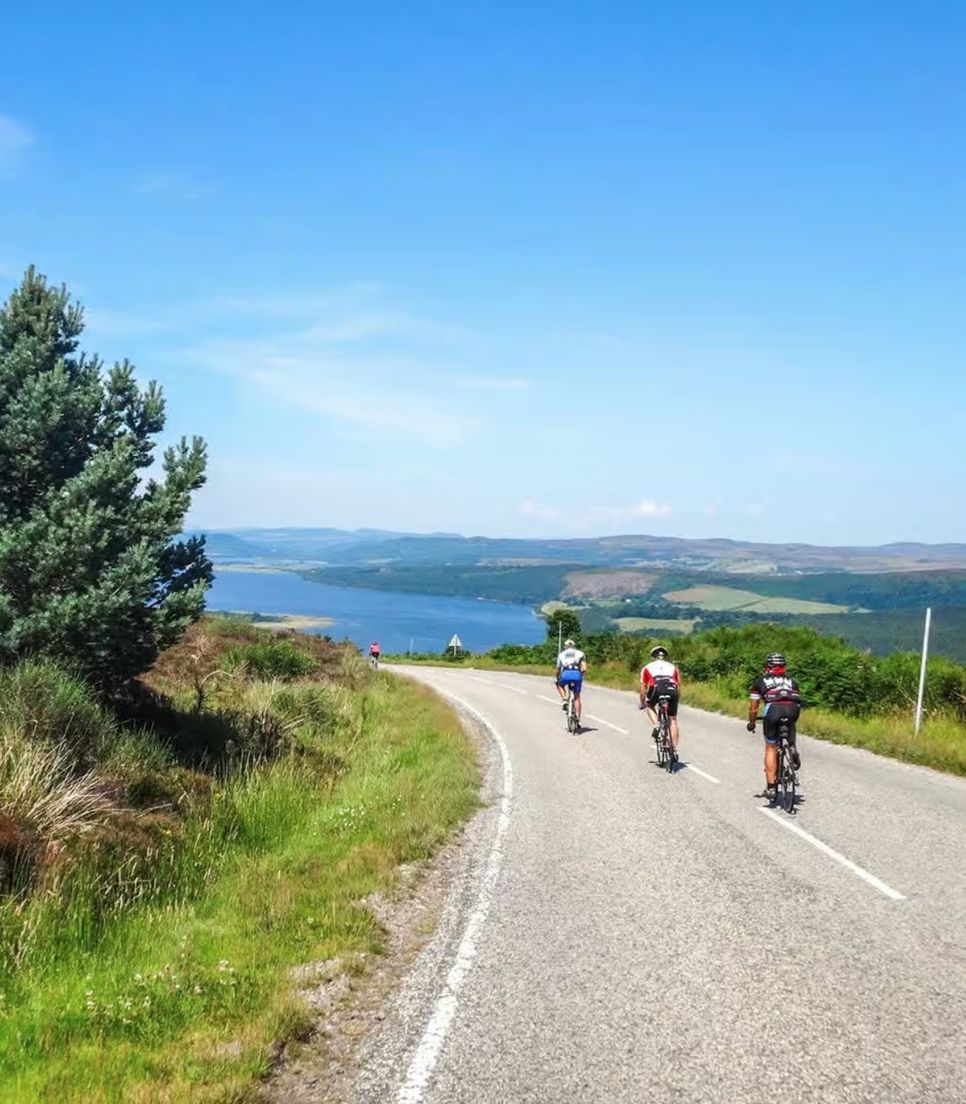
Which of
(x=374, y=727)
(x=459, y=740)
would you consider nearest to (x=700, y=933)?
(x=459, y=740)

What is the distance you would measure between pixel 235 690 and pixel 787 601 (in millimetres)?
105653

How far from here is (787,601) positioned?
11500 centimetres

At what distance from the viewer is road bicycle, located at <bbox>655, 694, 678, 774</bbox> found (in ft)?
47.9

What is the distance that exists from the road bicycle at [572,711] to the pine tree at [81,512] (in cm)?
922

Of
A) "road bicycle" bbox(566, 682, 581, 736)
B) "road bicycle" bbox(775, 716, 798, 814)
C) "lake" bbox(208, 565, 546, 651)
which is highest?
"road bicycle" bbox(775, 716, 798, 814)

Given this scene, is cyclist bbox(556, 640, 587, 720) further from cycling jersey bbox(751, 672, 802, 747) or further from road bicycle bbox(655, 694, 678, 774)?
cycling jersey bbox(751, 672, 802, 747)

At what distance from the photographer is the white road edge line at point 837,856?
7.53m

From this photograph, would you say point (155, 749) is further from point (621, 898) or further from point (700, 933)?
point (700, 933)

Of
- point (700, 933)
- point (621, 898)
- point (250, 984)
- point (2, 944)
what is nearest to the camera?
point (250, 984)

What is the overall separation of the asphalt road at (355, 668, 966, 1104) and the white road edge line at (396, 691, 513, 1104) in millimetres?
15

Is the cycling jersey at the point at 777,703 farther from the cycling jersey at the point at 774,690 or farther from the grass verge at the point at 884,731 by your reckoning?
the grass verge at the point at 884,731

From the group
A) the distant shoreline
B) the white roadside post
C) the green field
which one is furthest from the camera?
the green field

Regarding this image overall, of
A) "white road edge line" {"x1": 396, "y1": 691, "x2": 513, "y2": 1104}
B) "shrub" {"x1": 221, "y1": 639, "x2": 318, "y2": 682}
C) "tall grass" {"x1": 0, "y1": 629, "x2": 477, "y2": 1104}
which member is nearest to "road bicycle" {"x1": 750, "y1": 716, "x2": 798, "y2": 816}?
"white road edge line" {"x1": 396, "y1": 691, "x2": 513, "y2": 1104}

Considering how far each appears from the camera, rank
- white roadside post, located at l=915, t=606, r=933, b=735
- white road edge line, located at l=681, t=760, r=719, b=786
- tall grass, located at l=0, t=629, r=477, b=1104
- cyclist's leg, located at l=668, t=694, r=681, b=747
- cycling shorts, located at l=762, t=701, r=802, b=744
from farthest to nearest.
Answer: white roadside post, located at l=915, t=606, r=933, b=735 → cyclist's leg, located at l=668, t=694, r=681, b=747 → white road edge line, located at l=681, t=760, r=719, b=786 → cycling shorts, located at l=762, t=701, r=802, b=744 → tall grass, located at l=0, t=629, r=477, b=1104
